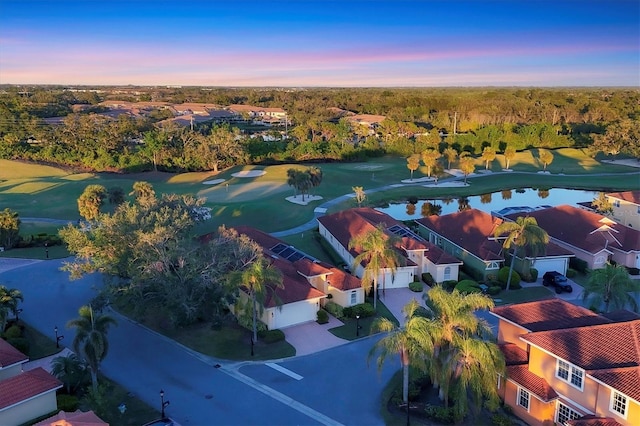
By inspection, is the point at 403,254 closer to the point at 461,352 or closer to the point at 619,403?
the point at 461,352

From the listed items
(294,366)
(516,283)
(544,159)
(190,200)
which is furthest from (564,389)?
(544,159)

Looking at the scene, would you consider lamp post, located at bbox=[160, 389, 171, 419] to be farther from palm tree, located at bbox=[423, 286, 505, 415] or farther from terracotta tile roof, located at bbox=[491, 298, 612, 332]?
terracotta tile roof, located at bbox=[491, 298, 612, 332]

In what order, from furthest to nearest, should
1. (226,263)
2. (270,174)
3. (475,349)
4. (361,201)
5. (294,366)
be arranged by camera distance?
(270,174) → (361,201) → (226,263) → (294,366) → (475,349)

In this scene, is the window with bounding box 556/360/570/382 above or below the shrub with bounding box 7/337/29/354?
above

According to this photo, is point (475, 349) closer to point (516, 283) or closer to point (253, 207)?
point (516, 283)

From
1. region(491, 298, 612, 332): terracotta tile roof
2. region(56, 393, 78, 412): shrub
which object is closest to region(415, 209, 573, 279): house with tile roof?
region(491, 298, 612, 332): terracotta tile roof

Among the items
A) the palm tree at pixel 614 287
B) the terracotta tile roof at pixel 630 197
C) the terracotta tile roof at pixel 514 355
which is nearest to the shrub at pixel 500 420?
the terracotta tile roof at pixel 514 355
